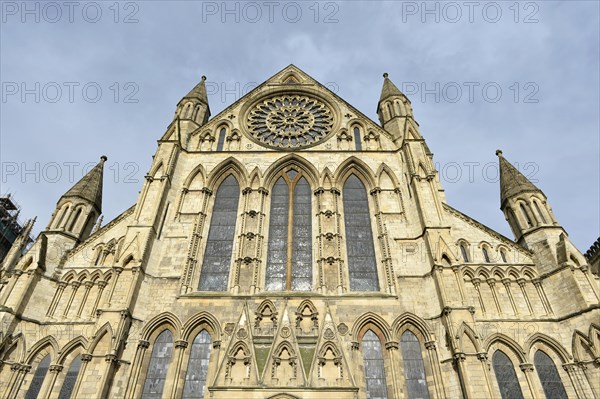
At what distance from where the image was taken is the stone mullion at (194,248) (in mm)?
14447

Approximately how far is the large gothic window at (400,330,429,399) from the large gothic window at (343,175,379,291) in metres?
2.14

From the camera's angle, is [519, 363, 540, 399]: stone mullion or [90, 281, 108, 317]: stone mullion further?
[90, 281, 108, 317]: stone mullion

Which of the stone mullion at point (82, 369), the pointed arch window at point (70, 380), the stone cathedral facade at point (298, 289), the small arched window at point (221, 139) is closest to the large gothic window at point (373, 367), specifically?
the stone cathedral facade at point (298, 289)

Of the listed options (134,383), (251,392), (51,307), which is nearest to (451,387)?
(251,392)

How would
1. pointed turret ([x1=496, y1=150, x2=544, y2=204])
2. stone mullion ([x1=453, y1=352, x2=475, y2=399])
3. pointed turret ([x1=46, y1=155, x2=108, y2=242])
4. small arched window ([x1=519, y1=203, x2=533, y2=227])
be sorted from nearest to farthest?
1. stone mullion ([x1=453, y1=352, x2=475, y2=399])
2. small arched window ([x1=519, y1=203, x2=533, y2=227])
3. pointed turret ([x1=46, y1=155, x2=108, y2=242])
4. pointed turret ([x1=496, y1=150, x2=544, y2=204])

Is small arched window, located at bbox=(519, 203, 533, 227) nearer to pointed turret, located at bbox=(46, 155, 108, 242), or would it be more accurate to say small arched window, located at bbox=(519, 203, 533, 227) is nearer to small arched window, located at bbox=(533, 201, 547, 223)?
small arched window, located at bbox=(533, 201, 547, 223)

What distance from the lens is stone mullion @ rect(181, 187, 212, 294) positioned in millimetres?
14447

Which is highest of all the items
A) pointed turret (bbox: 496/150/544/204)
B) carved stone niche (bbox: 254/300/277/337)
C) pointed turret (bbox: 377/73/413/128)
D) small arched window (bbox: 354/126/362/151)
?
pointed turret (bbox: 377/73/413/128)

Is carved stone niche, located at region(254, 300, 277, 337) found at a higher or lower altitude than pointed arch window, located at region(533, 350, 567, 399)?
higher

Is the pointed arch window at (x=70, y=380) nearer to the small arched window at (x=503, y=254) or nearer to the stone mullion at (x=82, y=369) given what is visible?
the stone mullion at (x=82, y=369)

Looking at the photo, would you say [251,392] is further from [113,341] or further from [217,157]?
[217,157]

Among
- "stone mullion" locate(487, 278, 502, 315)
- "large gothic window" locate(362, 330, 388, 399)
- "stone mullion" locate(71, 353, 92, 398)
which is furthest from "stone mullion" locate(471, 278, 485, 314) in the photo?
"stone mullion" locate(71, 353, 92, 398)

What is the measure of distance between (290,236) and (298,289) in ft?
7.84

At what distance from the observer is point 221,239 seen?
16.2 m
